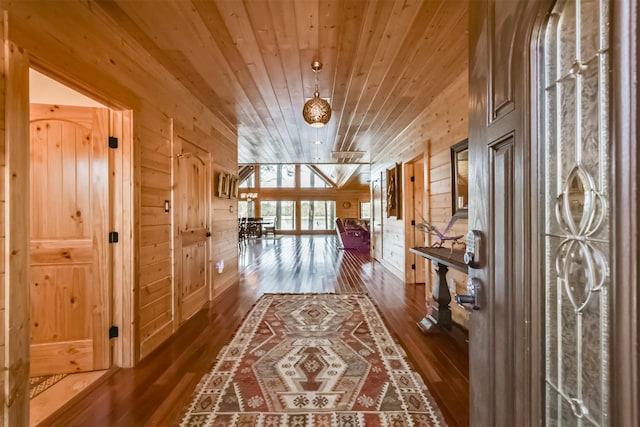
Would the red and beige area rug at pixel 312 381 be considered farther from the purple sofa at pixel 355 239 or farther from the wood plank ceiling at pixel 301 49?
the purple sofa at pixel 355 239

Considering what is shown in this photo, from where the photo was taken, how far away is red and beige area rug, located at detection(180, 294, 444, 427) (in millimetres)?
1704

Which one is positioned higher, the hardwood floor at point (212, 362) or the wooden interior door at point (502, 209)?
the wooden interior door at point (502, 209)

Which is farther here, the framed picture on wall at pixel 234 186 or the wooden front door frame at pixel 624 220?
the framed picture on wall at pixel 234 186

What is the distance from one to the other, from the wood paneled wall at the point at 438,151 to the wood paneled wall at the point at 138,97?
2.86m

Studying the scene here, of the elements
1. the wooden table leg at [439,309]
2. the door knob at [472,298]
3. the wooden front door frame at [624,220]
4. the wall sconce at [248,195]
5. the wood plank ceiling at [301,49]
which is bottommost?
the wooden table leg at [439,309]

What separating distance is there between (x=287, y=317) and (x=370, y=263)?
3672 millimetres

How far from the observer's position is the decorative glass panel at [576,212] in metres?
0.56

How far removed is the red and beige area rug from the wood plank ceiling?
8.27 feet

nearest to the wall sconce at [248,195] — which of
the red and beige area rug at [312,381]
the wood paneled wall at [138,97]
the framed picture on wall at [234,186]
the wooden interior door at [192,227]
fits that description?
the framed picture on wall at [234,186]

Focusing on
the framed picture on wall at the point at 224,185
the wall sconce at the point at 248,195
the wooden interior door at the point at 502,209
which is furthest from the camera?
the wall sconce at the point at 248,195

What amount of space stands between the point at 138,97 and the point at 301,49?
4.56ft

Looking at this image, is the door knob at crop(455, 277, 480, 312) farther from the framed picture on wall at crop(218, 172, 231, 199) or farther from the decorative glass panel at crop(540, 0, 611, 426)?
the framed picture on wall at crop(218, 172, 231, 199)

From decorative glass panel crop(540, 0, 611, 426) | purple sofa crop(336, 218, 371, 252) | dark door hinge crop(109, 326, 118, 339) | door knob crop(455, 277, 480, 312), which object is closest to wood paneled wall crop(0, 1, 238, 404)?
dark door hinge crop(109, 326, 118, 339)

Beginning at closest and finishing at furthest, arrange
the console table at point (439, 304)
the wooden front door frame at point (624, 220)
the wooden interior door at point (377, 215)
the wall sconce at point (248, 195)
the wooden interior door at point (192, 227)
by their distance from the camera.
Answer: the wooden front door frame at point (624, 220), the console table at point (439, 304), the wooden interior door at point (192, 227), the wooden interior door at point (377, 215), the wall sconce at point (248, 195)
